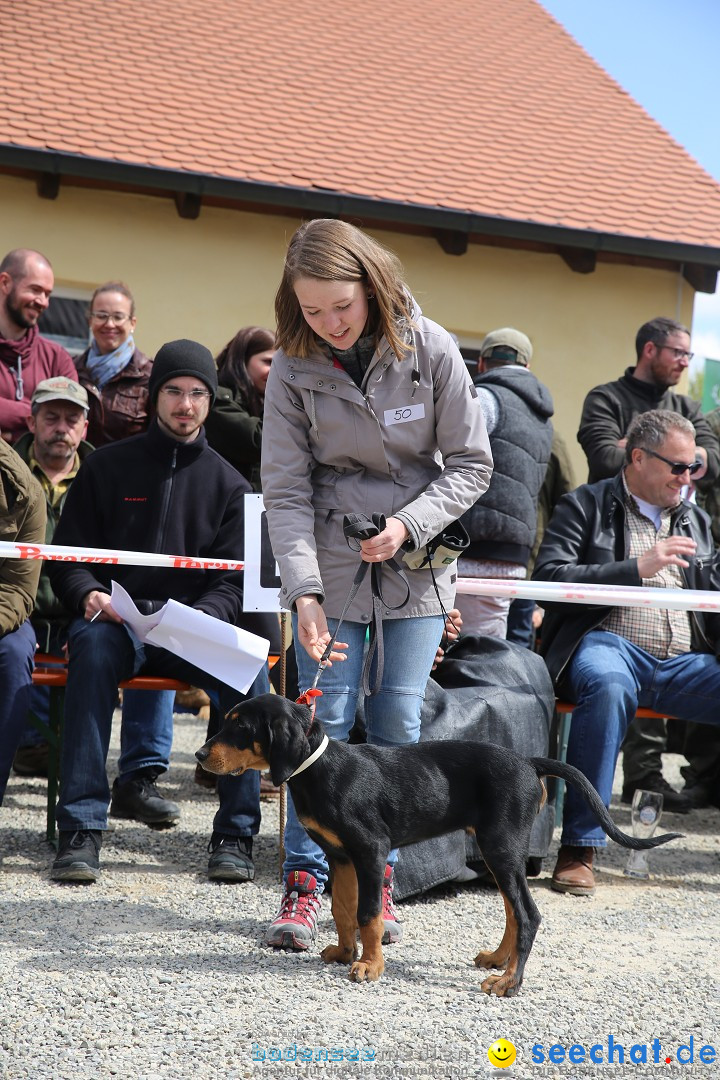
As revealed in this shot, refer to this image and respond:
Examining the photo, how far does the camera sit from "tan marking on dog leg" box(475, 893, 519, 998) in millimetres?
3479

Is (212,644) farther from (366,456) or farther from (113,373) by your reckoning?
(113,373)

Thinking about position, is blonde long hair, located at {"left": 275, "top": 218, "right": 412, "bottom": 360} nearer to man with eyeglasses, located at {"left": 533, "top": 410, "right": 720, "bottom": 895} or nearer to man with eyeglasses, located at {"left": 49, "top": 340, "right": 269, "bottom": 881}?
man with eyeglasses, located at {"left": 49, "top": 340, "right": 269, "bottom": 881}

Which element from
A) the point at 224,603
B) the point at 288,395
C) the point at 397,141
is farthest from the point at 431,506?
the point at 397,141

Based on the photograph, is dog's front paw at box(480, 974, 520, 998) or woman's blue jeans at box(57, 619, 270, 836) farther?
woman's blue jeans at box(57, 619, 270, 836)

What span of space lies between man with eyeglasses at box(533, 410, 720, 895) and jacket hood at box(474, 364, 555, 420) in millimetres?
699

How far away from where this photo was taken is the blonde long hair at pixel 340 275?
3.47 m

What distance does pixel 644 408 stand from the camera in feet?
23.2

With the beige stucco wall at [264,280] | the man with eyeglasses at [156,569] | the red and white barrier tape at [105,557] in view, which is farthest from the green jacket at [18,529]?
the beige stucco wall at [264,280]

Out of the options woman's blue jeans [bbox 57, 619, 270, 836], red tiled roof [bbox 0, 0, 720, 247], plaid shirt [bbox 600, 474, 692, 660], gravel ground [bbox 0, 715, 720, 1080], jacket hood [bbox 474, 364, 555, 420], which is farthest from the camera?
red tiled roof [bbox 0, 0, 720, 247]

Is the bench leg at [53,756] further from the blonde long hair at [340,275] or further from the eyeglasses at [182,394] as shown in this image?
the blonde long hair at [340,275]

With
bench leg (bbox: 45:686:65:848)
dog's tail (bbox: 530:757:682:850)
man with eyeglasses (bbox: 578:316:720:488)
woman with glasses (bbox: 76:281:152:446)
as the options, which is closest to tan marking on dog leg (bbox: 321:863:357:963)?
dog's tail (bbox: 530:757:682:850)

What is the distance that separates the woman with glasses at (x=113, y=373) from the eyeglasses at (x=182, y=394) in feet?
4.25

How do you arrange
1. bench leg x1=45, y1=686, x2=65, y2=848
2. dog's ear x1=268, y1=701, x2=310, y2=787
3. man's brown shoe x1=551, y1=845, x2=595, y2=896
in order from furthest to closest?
bench leg x1=45, y1=686, x2=65, y2=848, man's brown shoe x1=551, y1=845, x2=595, y2=896, dog's ear x1=268, y1=701, x2=310, y2=787

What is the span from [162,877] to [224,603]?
3.79 feet
